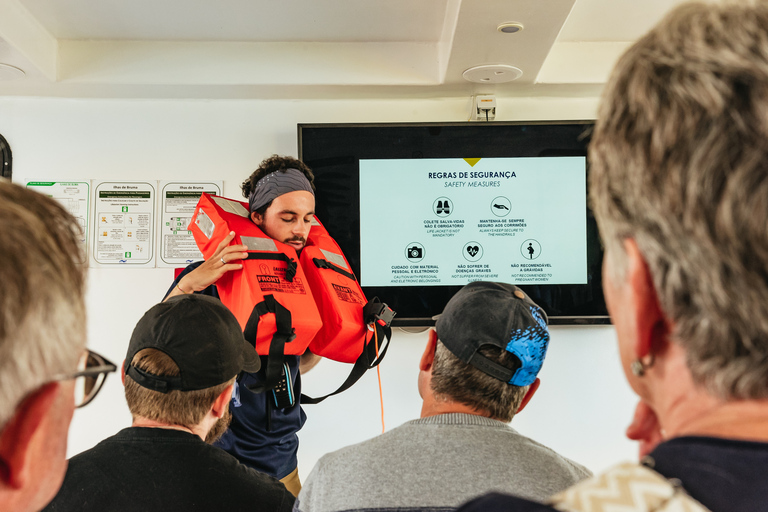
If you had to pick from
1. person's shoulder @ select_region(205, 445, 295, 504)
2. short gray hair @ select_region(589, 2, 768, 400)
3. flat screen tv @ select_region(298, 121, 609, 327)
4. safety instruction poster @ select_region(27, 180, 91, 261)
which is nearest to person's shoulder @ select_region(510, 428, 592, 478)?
person's shoulder @ select_region(205, 445, 295, 504)

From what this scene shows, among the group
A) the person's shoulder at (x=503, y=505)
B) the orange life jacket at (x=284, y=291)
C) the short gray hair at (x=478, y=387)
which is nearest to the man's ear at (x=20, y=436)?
the person's shoulder at (x=503, y=505)

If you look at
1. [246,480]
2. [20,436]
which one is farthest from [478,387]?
[20,436]

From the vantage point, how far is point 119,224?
9.93ft

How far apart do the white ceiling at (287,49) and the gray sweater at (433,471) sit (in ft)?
6.35

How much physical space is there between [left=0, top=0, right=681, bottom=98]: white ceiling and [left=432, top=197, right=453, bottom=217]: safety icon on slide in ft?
1.97

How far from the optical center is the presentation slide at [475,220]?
2.96 m

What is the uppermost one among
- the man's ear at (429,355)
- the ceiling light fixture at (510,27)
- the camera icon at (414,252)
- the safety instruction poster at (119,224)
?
the ceiling light fixture at (510,27)

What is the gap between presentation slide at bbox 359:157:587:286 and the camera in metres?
2.96

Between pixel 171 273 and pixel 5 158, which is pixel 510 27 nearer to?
pixel 171 273

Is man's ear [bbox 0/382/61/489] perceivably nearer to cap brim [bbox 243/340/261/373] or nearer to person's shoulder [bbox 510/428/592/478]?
person's shoulder [bbox 510/428/592/478]

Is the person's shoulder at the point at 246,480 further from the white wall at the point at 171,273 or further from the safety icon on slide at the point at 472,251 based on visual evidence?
the safety icon on slide at the point at 472,251

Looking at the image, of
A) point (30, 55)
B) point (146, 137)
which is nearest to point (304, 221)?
point (146, 137)

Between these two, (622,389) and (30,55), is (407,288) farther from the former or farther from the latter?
(30,55)

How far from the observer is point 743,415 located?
458mm
